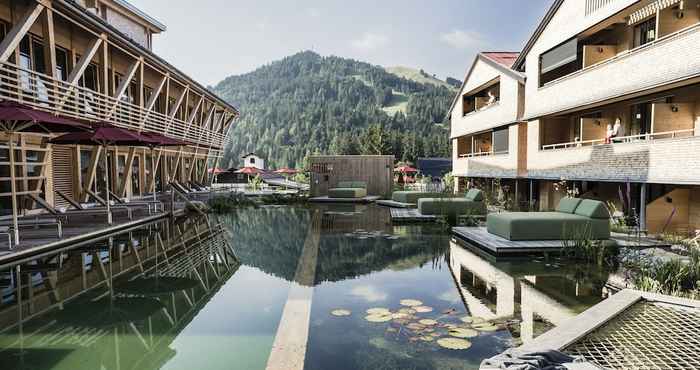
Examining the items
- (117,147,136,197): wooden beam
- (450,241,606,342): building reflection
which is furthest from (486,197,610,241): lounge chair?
(117,147,136,197): wooden beam

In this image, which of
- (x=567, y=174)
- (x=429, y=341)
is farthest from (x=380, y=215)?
(x=429, y=341)

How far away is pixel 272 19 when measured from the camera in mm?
79312

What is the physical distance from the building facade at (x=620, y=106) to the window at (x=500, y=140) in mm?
1507

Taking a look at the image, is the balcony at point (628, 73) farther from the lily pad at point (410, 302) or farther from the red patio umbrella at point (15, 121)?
the red patio umbrella at point (15, 121)

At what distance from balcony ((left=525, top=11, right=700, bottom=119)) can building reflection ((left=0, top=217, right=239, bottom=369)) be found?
36.6 ft

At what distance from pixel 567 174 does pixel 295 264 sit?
10963mm

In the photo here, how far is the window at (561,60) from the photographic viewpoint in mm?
14802

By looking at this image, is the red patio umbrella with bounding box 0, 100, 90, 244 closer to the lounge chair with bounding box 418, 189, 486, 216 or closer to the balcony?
the lounge chair with bounding box 418, 189, 486, 216

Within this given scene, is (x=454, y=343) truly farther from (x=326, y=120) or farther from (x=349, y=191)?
(x=326, y=120)

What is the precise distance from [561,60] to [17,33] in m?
16.9

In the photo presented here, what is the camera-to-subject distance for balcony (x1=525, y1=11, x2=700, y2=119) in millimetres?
9672

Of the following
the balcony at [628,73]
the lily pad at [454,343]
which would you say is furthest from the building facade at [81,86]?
the balcony at [628,73]

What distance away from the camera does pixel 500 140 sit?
1998 cm

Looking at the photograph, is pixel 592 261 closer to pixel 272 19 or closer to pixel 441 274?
pixel 441 274
